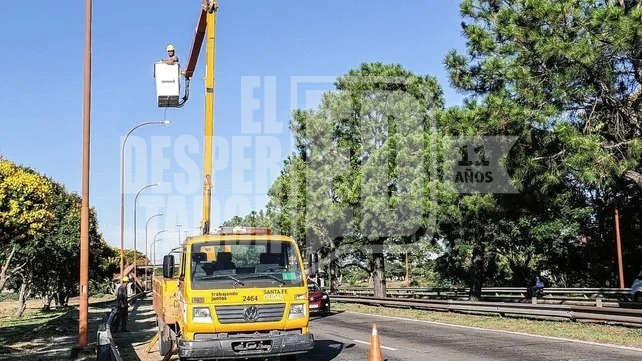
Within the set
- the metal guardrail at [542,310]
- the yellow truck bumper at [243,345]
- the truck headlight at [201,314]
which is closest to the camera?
the yellow truck bumper at [243,345]

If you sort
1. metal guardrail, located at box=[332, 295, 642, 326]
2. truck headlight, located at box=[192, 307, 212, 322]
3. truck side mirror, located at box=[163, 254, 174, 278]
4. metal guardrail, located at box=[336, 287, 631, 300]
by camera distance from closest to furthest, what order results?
truck headlight, located at box=[192, 307, 212, 322] < truck side mirror, located at box=[163, 254, 174, 278] < metal guardrail, located at box=[332, 295, 642, 326] < metal guardrail, located at box=[336, 287, 631, 300]

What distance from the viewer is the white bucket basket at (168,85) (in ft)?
50.8

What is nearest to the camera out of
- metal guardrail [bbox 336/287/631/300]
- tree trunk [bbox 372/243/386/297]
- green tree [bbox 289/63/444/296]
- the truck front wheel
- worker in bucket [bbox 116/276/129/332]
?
the truck front wheel

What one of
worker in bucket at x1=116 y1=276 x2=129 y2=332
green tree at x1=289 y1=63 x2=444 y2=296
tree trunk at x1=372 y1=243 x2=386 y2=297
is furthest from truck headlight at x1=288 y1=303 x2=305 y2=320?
tree trunk at x1=372 y1=243 x2=386 y2=297

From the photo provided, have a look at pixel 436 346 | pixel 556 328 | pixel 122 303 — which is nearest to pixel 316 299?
pixel 122 303

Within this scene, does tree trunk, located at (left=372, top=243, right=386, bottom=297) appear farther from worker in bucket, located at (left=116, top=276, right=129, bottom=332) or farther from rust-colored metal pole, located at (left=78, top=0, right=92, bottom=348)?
rust-colored metal pole, located at (left=78, top=0, right=92, bottom=348)

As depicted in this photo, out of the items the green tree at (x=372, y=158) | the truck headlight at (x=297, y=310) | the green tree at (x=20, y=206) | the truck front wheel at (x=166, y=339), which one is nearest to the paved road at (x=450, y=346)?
the truck front wheel at (x=166, y=339)

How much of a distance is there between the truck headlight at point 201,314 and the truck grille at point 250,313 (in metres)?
0.14

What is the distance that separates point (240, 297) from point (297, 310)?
98cm

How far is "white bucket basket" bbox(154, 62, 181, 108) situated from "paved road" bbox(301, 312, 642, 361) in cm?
664

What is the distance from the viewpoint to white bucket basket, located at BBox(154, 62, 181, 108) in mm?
15469

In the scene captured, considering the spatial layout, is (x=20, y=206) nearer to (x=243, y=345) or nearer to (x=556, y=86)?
(x=243, y=345)

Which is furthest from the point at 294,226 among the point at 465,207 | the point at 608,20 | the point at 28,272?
the point at 608,20

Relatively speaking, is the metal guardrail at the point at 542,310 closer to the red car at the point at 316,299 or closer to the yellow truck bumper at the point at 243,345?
the red car at the point at 316,299
